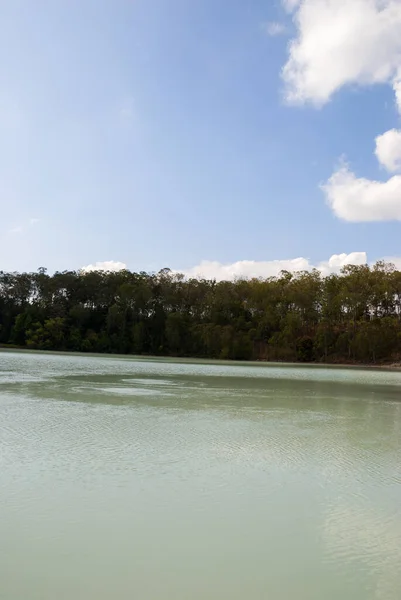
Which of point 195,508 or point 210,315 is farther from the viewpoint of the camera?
point 210,315

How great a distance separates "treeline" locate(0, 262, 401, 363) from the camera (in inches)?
2356

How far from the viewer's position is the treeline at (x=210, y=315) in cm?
5984

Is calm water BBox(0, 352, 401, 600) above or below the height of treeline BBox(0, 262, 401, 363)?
below

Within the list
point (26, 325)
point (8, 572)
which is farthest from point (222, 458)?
point (26, 325)

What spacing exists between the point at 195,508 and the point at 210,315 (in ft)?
197

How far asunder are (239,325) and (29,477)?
186 feet

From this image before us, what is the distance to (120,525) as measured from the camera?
5.70 meters

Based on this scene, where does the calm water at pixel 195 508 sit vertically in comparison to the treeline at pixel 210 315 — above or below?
below

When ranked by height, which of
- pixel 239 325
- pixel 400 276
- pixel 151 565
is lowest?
pixel 151 565

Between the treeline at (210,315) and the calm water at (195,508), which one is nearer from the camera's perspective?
the calm water at (195,508)

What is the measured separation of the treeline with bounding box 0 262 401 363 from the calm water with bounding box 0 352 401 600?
48098 mm

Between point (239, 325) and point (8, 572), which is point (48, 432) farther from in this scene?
point (239, 325)

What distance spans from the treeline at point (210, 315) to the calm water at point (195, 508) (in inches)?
1894

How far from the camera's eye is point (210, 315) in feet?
217
